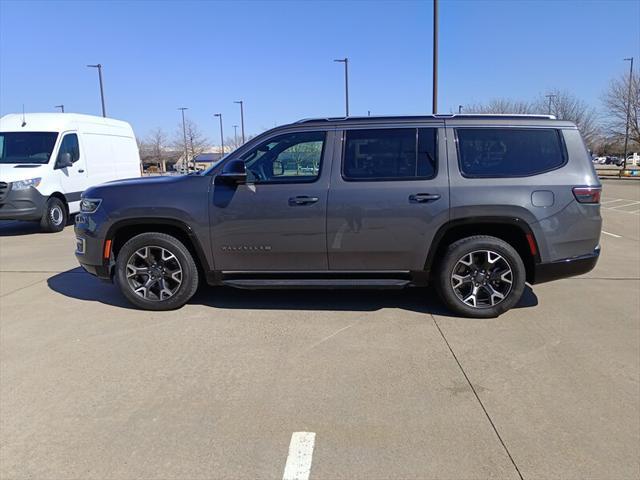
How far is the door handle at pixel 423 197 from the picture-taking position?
439 centimetres

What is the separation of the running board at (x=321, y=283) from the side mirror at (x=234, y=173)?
1.02 m

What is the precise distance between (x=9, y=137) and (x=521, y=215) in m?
11.1

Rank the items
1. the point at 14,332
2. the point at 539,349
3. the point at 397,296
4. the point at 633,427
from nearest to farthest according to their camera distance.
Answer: the point at 633,427, the point at 539,349, the point at 14,332, the point at 397,296

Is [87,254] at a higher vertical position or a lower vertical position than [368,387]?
higher

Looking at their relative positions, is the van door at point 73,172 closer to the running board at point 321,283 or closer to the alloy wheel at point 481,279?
the running board at point 321,283

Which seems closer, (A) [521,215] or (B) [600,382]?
(B) [600,382]

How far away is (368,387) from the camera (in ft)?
10.7

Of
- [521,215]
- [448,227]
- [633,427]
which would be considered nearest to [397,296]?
[448,227]

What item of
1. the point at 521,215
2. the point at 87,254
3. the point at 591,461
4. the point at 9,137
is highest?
the point at 9,137

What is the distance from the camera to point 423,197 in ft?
14.4

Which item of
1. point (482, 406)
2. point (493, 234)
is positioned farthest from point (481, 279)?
point (482, 406)

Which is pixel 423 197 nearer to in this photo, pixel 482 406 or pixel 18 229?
pixel 482 406

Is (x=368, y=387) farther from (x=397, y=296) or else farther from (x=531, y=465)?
(x=397, y=296)

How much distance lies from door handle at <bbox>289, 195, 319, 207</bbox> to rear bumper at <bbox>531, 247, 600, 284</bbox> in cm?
228
